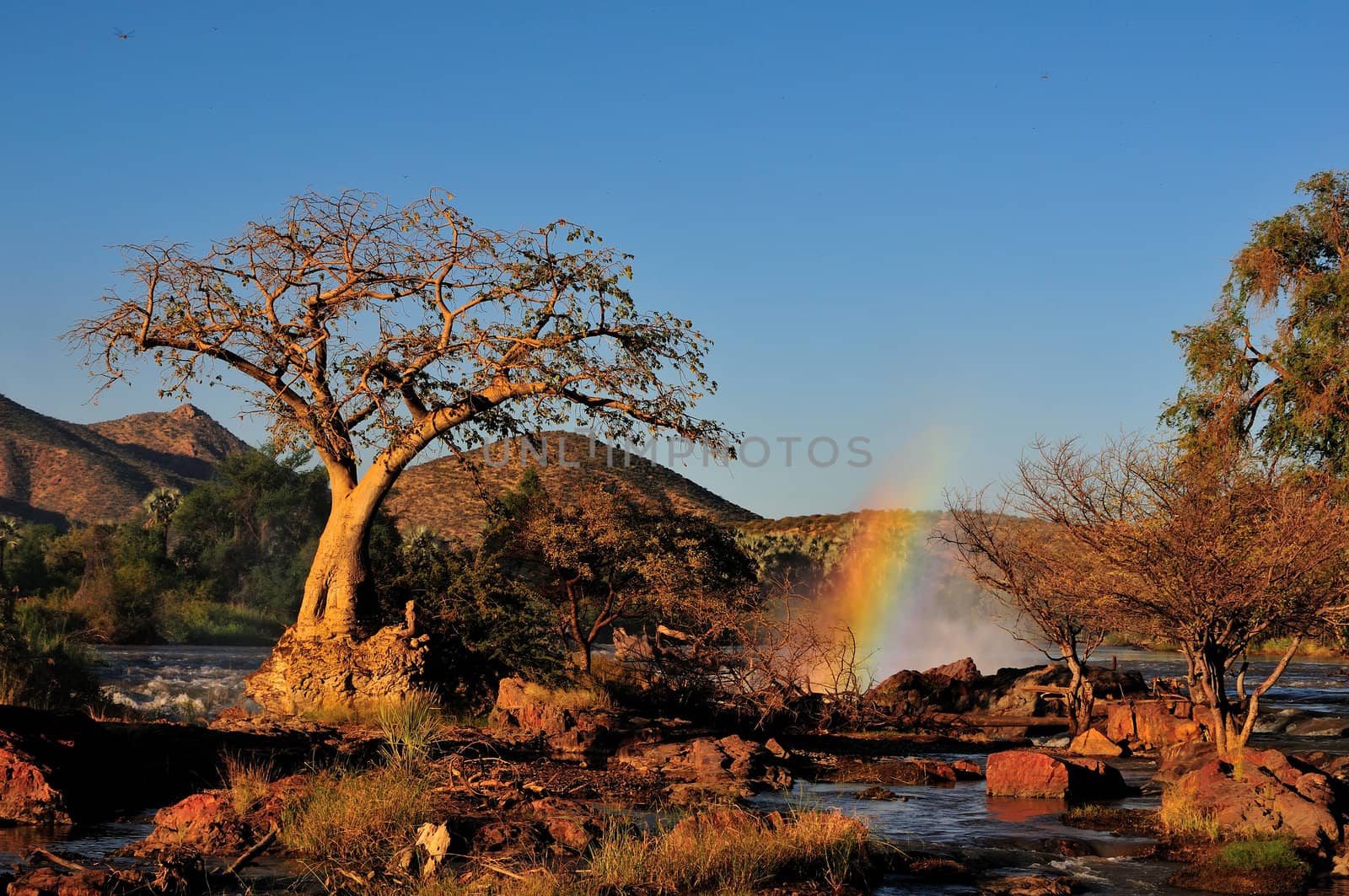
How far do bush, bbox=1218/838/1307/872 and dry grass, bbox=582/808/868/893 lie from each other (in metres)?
3.40

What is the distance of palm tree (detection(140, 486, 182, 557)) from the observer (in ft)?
184

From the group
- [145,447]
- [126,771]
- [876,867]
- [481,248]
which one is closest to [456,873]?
[876,867]

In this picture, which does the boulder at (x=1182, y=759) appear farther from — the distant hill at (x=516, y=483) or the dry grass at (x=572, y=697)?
the distant hill at (x=516, y=483)

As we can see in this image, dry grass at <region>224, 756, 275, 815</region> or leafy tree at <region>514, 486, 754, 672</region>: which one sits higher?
leafy tree at <region>514, 486, 754, 672</region>

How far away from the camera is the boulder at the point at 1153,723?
822 inches

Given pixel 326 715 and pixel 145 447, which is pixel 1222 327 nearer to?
pixel 326 715

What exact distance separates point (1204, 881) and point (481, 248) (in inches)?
510

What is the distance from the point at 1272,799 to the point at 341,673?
43.0 ft

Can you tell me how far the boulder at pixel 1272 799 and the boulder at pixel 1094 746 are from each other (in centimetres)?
684

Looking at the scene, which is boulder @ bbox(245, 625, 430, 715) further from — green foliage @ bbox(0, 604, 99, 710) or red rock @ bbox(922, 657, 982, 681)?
red rock @ bbox(922, 657, 982, 681)

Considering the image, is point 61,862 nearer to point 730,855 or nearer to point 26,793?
point 26,793

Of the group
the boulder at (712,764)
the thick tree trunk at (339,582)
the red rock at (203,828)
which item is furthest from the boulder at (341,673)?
the red rock at (203,828)

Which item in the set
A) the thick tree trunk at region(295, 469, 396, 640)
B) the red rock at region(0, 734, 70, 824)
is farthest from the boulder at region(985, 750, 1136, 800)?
the red rock at region(0, 734, 70, 824)

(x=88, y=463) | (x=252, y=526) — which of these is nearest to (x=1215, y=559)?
(x=252, y=526)
